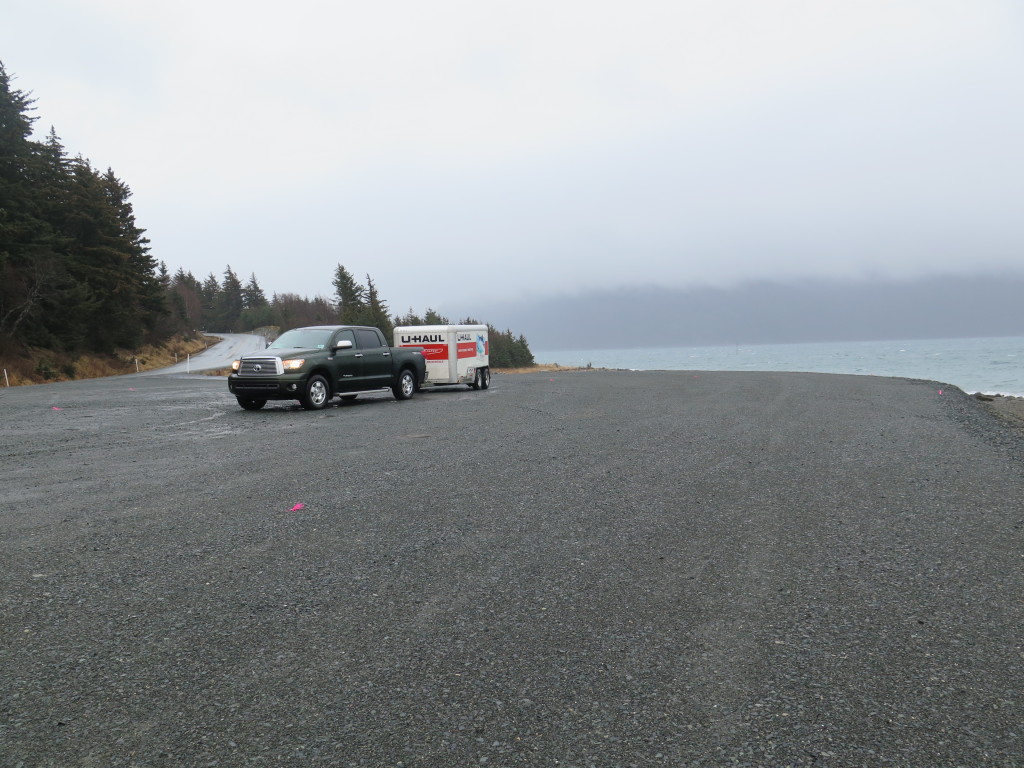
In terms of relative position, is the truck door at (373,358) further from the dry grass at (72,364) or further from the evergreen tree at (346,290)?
the evergreen tree at (346,290)

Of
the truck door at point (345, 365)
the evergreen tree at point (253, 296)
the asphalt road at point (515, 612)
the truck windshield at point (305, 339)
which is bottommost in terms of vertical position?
the asphalt road at point (515, 612)

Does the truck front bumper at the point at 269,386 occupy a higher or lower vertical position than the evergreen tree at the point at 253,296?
lower

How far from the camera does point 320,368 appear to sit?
16.7 meters

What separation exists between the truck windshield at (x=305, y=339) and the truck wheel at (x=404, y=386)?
270cm

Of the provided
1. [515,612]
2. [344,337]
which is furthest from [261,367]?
[515,612]

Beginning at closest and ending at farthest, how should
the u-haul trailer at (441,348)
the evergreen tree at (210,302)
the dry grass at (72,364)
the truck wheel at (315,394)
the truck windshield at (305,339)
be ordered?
the truck wheel at (315,394), the truck windshield at (305,339), the u-haul trailer at (441,348), the dry grass at (72,364), the evergreen tree at (210,302)

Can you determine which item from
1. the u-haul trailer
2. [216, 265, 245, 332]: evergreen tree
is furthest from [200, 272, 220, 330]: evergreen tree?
the u-haul trailer

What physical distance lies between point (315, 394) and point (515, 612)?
13631 millimetres

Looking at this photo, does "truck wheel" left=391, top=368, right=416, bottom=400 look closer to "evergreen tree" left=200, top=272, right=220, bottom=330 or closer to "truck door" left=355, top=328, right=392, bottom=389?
"truck door" left=355, top=328, right=392, bottom=389

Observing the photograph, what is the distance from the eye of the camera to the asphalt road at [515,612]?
264 cm

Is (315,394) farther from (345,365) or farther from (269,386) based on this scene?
(345,365)

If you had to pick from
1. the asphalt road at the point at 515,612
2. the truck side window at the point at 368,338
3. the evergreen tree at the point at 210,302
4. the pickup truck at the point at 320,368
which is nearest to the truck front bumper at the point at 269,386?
the pickup truck at the point at 320,368

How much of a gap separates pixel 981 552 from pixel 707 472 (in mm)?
3150

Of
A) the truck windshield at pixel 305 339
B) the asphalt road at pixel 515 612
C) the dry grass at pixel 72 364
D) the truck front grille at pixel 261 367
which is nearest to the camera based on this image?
the asphalt road at pixel 515 612
